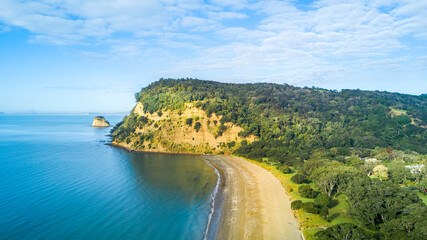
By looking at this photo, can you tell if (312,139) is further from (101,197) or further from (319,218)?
(101,197)

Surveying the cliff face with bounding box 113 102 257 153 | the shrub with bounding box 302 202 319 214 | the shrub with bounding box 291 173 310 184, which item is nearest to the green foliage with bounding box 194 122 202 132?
the cliff face with bounding box 113 102 257 153

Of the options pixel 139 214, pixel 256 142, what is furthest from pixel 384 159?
pixel 139 214

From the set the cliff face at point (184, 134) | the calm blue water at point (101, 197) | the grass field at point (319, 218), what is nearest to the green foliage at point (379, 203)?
the grass field at point (319, 218)

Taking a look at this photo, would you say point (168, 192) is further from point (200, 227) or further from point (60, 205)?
point (60, 205)

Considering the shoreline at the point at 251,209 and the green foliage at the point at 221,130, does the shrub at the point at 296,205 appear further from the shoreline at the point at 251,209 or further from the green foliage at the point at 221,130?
the green foliage at the point at 221,130

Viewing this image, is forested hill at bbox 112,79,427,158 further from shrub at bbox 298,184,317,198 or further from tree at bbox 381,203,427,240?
tree at bbox 381,203,427,240

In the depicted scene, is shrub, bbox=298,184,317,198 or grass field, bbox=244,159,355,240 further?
shrub, bbox=298,184,317,198

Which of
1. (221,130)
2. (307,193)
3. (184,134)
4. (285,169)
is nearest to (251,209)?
(307,193)
